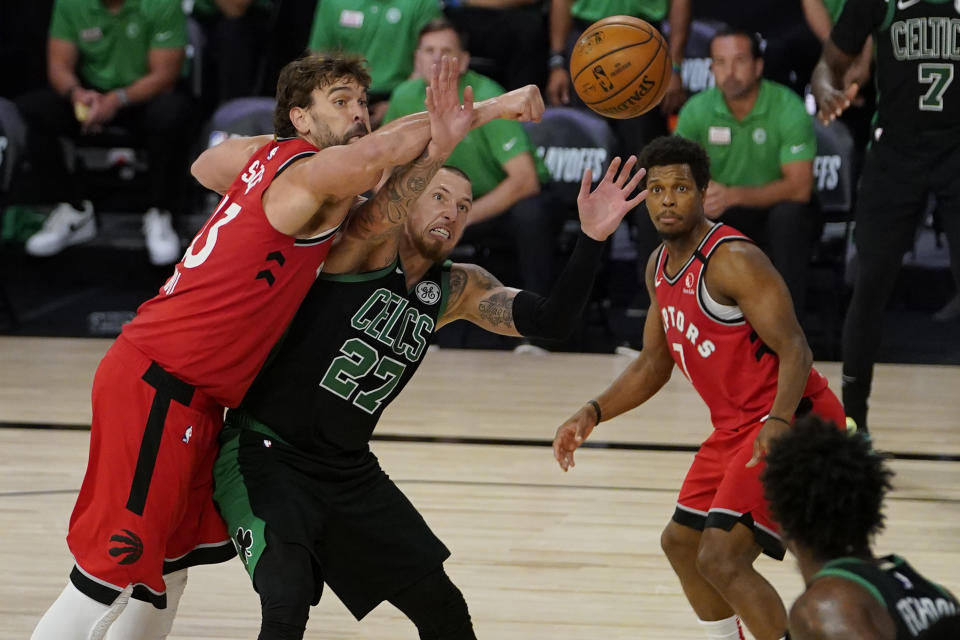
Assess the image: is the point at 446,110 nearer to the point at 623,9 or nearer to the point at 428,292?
the point at 428,292

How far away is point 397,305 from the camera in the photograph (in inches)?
151

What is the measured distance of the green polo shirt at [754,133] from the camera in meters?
8.60

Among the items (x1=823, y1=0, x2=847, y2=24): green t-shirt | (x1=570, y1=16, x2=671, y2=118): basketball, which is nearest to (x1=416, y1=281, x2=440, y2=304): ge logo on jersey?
(x1=570, y1=16, x2=671, y2=118): basketball

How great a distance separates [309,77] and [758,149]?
5.44m

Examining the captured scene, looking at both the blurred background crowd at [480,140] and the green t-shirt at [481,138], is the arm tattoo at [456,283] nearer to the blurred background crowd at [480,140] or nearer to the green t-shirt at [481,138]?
the green t-shirt at [481,138]

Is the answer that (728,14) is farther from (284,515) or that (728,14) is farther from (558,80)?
(284,515)

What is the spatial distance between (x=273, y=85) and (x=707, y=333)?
6.52 m

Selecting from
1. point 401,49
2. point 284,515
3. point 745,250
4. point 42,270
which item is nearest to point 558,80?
point 401,49

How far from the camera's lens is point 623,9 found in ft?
30.2

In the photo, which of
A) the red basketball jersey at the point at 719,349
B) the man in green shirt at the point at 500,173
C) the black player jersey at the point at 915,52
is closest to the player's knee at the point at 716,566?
the red basketball jersey at the point at 719,349

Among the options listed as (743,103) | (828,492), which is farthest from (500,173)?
(828,492)

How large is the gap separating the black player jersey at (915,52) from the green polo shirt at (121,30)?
5012 millimetres

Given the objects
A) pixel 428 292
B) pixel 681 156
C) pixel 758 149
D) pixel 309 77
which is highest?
pixel 309 77

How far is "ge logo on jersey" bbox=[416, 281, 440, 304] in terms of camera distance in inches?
155
